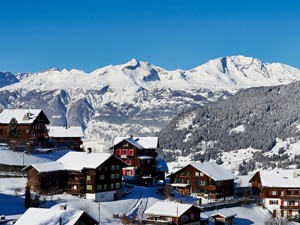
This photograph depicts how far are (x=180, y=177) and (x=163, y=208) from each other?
3778 centimetres

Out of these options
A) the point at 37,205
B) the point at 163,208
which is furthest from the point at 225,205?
the point at 37,205

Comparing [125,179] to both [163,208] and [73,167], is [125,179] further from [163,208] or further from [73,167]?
[163,208]

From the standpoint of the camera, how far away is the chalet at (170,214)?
86.5 m

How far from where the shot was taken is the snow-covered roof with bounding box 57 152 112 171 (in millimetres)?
98863

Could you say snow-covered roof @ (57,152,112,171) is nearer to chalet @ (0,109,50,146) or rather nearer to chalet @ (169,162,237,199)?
chalet @ (0,109,50,146)

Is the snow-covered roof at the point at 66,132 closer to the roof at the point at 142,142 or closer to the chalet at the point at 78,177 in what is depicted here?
the roof at the point at 142,142

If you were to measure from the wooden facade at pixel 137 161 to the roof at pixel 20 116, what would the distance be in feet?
64.2

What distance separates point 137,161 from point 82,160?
28701 mm

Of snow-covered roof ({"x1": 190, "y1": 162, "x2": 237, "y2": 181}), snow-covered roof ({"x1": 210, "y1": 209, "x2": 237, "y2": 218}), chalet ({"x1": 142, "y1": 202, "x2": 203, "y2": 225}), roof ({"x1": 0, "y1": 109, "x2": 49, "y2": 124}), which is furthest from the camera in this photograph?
roof ({"x1": 0, "y1": 109, "x2": 49, "y2": 124})

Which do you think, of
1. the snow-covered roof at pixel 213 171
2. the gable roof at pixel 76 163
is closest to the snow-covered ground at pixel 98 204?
the gable roof at pixel 76 163

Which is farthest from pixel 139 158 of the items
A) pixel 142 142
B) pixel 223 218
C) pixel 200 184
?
pixel 223 218

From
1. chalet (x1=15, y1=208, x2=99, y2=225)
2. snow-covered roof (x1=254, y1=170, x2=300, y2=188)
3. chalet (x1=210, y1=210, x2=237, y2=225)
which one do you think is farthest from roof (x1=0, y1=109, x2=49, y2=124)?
chalet (x1=15, y1=208, x2=99, y2=225)

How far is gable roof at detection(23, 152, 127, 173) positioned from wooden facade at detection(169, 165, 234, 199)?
88.0 ft

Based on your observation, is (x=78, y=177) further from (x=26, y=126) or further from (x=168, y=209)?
(x=26, y=126)
